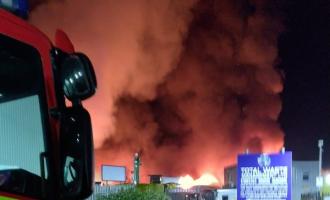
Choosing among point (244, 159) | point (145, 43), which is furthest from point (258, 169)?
point (145, 43)

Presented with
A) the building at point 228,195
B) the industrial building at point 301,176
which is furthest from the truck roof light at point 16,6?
the industrial building at point 301,176

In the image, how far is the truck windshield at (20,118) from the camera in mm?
2650

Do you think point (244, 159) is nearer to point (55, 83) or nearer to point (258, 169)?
point (258, 169)

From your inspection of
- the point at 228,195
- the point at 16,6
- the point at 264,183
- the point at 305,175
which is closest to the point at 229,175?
the point at 305,175

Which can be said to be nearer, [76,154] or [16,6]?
[76,154]

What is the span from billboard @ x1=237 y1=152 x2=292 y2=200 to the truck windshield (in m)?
8.05

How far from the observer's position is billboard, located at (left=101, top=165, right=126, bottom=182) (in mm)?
15758

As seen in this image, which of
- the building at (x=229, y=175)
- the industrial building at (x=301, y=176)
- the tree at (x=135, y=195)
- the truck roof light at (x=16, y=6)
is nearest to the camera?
the truck roof light at (x=16, y=6)

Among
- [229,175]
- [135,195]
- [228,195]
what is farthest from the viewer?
[229,175]

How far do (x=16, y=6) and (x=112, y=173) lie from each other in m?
13.3

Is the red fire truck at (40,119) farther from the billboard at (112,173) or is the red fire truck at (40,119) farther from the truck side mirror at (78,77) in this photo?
the billboard at (112,173)

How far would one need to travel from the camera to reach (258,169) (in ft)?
35.6

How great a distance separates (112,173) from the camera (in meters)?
16.1

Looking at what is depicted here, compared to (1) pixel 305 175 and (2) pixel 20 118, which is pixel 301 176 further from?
(2) pixel 20 118
